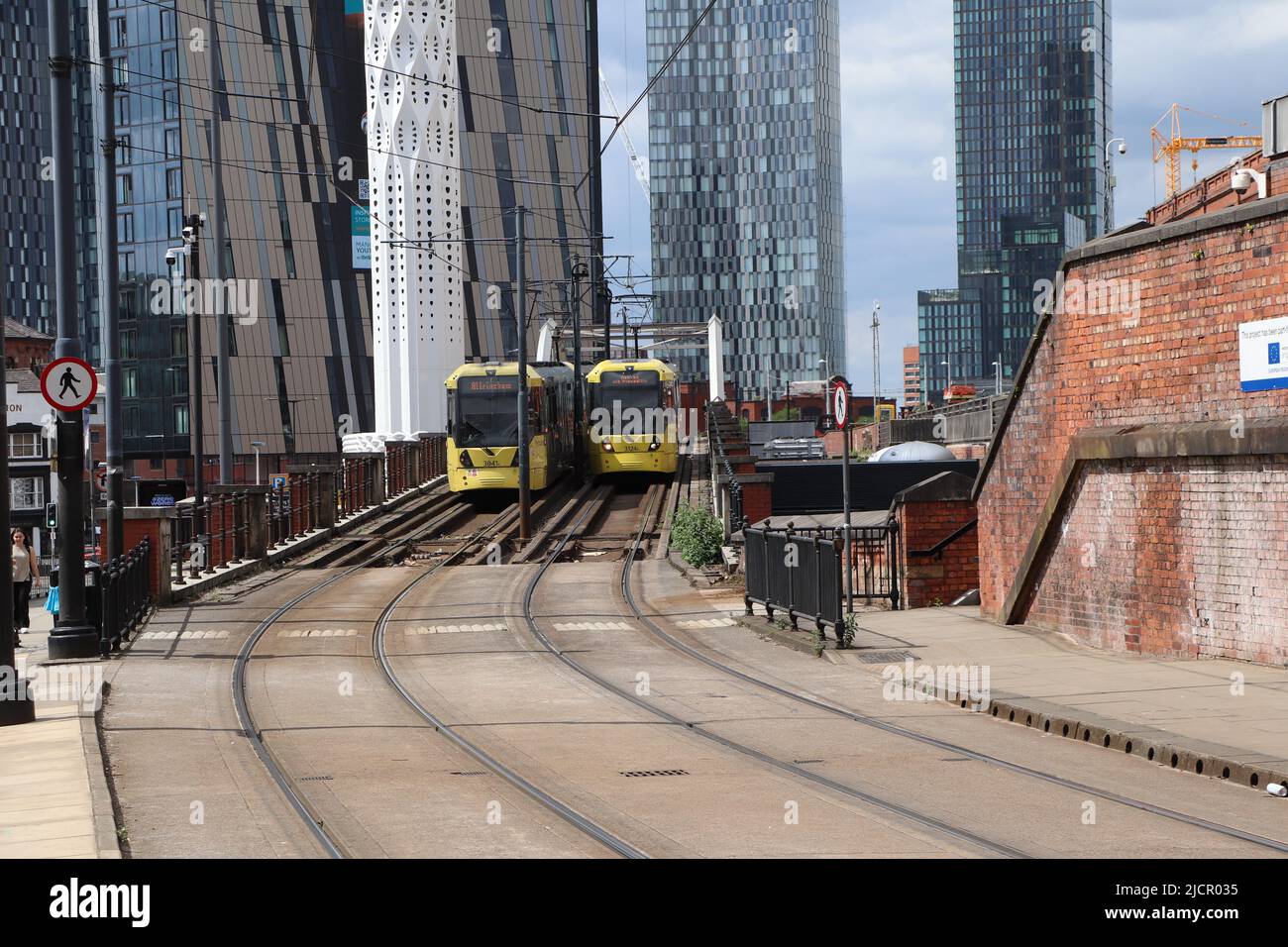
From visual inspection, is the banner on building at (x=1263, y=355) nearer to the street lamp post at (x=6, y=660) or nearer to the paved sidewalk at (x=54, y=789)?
the paved sidewalk at (x=54, y=789)

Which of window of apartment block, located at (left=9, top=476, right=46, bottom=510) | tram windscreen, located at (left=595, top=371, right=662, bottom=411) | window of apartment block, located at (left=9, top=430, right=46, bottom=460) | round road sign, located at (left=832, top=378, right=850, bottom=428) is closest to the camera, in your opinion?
round road sign, located at (left=832, top=378, right=850, bottom=428)

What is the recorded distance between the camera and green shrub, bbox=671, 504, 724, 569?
27844mm

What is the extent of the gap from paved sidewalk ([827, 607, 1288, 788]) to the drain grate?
0.02m

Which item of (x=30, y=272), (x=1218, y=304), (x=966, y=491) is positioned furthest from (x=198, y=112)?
(x=30, y=272)

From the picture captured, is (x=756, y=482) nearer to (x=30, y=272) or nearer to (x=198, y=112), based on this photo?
(x=198, y=112)

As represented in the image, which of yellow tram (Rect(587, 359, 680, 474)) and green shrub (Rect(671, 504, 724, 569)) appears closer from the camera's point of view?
green shrub (Rect(671, 504, 724, 569))

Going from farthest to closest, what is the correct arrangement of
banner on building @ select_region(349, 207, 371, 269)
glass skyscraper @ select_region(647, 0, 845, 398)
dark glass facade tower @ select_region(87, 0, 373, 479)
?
1. glass skyscraper @ select_region(647, 0, 845, 398)
2. banner on building @ select_region(349, 207, 371, 269)
3. dark glass facade tower @ select_region(87, 0, 373, 479)

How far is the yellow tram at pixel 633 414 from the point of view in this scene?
41.9 meters

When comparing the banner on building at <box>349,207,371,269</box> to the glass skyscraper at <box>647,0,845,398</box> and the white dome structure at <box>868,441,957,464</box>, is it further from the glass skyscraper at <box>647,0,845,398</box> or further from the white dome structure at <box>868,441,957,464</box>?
the glass skyscraper at <box>647,0,845,398</box>

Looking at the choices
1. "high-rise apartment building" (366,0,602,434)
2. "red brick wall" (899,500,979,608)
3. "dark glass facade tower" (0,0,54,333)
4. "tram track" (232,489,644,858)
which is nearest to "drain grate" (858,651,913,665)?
"tram track" (232,489,644,858)

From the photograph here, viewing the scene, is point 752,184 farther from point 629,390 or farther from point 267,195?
point 629,390

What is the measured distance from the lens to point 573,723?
1270cm

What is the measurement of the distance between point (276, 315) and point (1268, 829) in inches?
3154

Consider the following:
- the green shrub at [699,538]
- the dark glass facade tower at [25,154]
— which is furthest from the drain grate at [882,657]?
the dark glass facade tower at [25,154]
